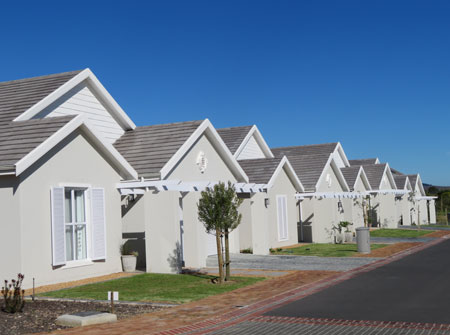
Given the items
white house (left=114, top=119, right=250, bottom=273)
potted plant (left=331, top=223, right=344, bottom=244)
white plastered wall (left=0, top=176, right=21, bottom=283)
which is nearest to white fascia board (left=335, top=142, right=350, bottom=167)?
potted plant (left=331, top=223, right=344, bottom=244)

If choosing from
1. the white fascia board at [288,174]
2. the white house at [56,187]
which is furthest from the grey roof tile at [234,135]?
the white house at [56,187]

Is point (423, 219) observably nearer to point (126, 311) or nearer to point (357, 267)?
point (357, 267)

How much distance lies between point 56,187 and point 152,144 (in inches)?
200

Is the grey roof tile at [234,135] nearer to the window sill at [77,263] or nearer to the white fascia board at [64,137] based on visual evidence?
the white fascia board at [64,137]

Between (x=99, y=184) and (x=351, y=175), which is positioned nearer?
(x=99, y=184)

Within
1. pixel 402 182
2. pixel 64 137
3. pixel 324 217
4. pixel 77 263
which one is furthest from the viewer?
pixel 402 182

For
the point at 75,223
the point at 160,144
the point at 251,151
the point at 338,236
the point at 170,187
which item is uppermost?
the point at 251,151

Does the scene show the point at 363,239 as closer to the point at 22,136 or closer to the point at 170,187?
the point at 170,187

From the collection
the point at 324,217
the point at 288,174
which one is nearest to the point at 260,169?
the point at 288,174

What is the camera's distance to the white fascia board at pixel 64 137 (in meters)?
14.1

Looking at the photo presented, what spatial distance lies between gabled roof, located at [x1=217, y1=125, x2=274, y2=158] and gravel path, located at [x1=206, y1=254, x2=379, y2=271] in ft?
27.4

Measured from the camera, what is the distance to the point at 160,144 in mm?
19641

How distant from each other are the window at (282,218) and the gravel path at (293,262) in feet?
18.7

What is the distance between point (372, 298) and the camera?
40.3ft
